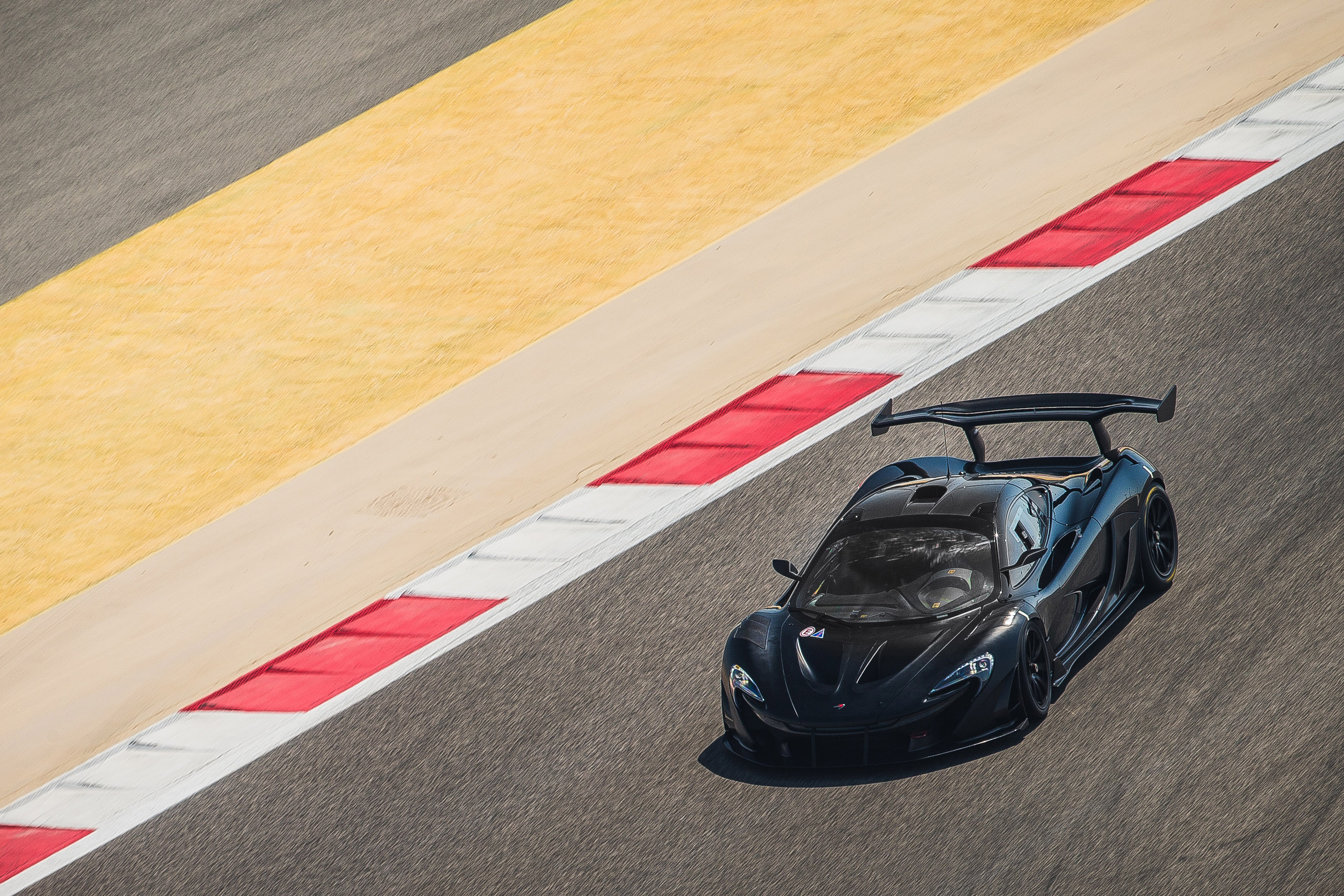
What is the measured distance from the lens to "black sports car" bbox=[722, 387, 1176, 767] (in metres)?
6.62

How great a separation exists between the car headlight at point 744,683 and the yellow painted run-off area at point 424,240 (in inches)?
185

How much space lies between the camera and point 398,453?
10.6m

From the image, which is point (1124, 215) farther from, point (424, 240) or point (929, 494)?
point (424, 240)

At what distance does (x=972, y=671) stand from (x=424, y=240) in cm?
758

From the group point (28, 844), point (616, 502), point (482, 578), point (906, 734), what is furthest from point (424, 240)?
point (906, 734)

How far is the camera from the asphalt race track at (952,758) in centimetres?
624

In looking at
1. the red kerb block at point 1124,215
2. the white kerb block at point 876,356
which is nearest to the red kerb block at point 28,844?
the white kerb block at point 876,356

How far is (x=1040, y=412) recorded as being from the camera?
26.0ft

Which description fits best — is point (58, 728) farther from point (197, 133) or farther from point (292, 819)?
point (197, 133)

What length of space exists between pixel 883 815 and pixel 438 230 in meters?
7.74

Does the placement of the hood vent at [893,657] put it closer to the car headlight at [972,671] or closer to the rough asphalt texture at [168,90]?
the car headlight at [972,671]

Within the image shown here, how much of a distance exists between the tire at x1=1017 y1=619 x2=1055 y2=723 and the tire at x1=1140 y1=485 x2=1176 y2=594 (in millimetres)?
953

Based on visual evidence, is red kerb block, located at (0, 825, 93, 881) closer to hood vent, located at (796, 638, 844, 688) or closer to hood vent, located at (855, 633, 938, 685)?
hood vent, located at (796, 638, 844, 688)

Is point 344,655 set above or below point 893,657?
above
